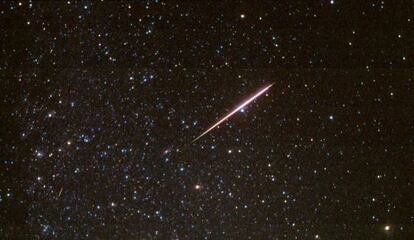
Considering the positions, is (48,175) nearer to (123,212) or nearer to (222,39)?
(123,212)

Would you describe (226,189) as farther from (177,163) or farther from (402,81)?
(402,81)

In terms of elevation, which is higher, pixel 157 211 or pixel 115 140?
pixel 115 140

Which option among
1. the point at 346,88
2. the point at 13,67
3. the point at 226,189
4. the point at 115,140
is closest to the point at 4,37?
the point at 13,67

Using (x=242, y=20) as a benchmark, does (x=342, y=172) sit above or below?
below

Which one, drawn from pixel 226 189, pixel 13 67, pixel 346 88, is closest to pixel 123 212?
pixel 226 189

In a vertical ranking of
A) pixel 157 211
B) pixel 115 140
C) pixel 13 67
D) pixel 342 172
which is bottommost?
pixel 342 172

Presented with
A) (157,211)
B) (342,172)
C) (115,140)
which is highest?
(115,140)
